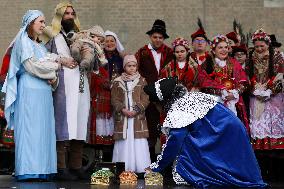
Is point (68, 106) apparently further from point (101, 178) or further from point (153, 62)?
point (153, 62)

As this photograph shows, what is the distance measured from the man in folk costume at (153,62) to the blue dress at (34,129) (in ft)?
6.14

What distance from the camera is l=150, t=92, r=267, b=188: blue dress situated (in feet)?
24.6

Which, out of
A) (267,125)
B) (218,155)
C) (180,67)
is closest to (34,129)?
(218,155)

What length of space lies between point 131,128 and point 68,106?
1.08 meters

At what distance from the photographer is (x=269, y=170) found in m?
10.4

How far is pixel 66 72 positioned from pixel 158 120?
5.64 ft

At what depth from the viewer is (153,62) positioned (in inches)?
401

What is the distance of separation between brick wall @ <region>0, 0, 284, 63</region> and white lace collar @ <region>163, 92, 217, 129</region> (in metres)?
4.96

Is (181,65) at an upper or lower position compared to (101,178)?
upper

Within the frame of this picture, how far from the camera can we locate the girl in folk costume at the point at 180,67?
9.69 meters

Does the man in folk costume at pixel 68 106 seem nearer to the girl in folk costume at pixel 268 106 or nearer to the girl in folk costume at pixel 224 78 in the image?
the girl in folk costume at pixel 224 78

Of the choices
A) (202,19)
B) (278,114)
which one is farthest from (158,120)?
(202,19)

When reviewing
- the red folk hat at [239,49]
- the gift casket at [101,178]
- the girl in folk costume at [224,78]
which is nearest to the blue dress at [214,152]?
the gift casket at [101,178]

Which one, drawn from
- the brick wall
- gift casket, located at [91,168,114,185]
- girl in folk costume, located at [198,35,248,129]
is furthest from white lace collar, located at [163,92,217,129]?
the brick wall
